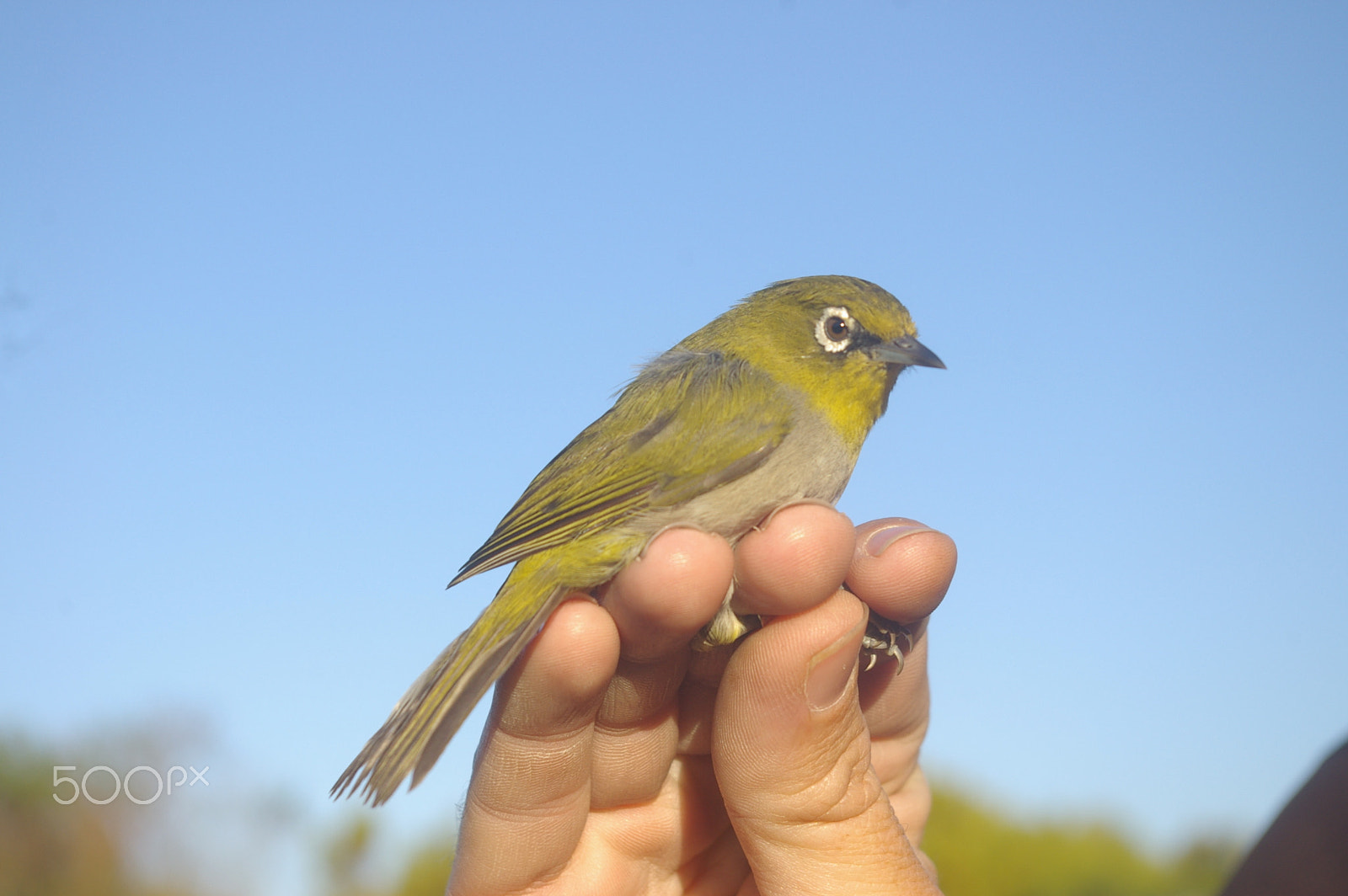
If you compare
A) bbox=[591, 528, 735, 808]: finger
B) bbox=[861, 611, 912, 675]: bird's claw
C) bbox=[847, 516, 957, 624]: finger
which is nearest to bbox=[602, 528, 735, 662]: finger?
bbox=[591, 528, 735, 808]: finger

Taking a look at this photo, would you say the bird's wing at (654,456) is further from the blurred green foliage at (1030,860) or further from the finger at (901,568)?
the blurred green foliage at (1030,860)

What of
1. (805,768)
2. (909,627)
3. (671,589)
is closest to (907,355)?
(909,627)

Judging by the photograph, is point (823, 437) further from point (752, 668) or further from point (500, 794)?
point (500, 794)

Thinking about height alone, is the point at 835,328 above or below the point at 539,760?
above

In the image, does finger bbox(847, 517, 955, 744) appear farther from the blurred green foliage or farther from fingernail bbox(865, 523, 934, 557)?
the blurred green foliage

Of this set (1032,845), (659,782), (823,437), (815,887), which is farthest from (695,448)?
(1032,845)

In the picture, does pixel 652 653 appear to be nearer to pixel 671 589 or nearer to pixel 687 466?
pixel 671 589
